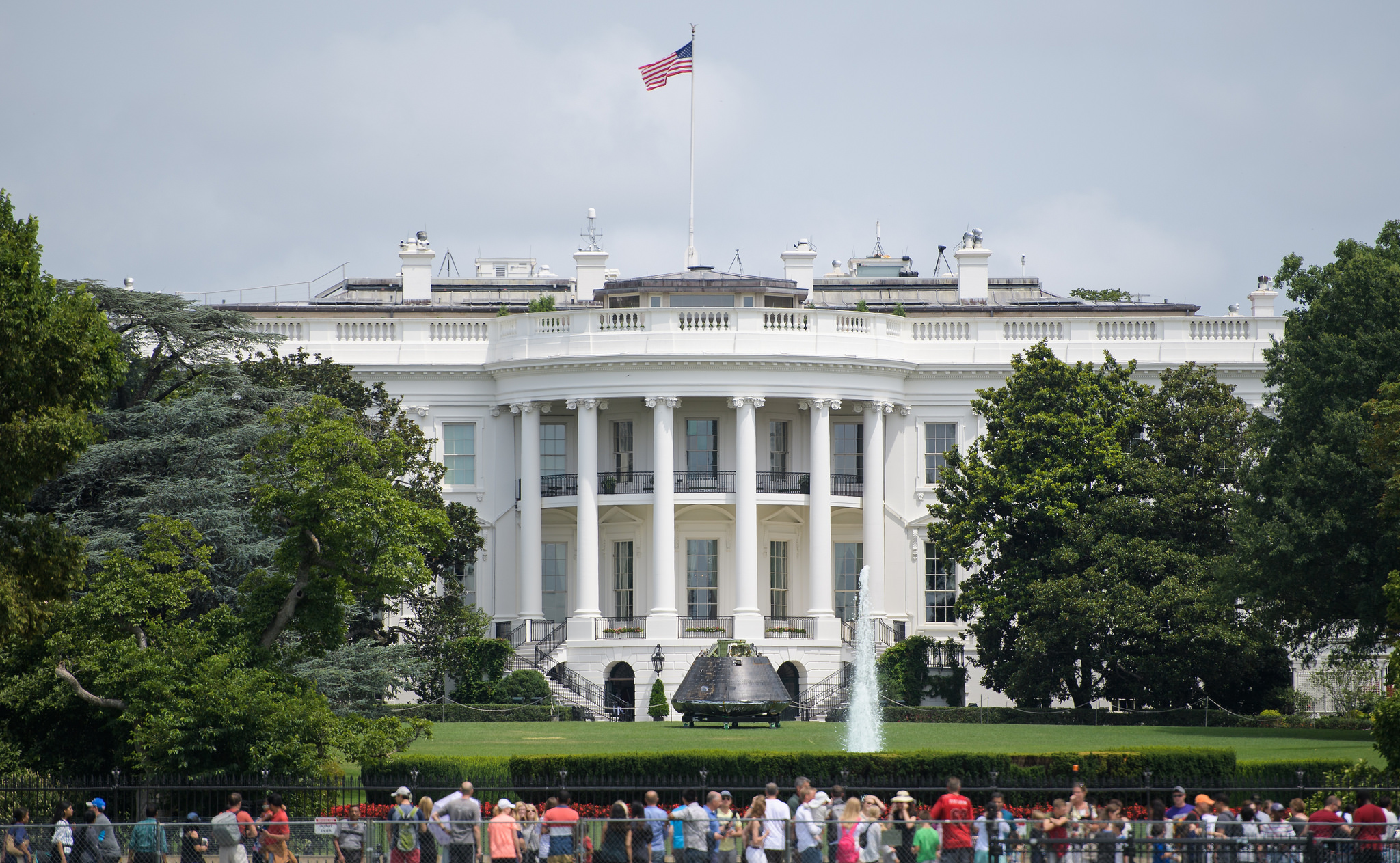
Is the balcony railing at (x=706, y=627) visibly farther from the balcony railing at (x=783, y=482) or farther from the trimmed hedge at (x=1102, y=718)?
the trimmed hedge at (x=1102, y=718)

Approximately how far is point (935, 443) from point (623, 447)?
9.41m

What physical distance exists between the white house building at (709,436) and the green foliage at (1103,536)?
552 centimetres

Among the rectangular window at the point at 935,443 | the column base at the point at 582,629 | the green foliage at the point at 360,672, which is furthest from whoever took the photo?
the rectangular window at the point at 935,443

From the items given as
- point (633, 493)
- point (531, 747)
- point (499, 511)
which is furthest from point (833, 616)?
point (531, 747)

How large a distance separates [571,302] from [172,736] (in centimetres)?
4073

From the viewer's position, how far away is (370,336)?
195ft

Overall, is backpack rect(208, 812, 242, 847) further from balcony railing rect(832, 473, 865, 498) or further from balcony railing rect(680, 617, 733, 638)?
balcony railing rect(832, 473, 865, 498)

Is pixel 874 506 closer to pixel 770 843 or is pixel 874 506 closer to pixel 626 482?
pixel 626 482

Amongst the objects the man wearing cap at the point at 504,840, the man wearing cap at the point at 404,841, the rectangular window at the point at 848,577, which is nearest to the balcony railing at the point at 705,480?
the rectangular window at the point at 848,577

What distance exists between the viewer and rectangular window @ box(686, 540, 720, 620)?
190 ft

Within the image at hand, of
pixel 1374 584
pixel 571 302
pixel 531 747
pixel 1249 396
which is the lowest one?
pixel 531 747

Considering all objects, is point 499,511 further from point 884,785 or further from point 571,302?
point 884,785

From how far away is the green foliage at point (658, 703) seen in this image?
51750 millimetres

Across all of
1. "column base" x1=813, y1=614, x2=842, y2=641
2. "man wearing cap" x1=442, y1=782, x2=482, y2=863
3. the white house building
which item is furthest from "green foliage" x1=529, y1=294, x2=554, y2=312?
"man wearing cap" x1=442, y1=782, x2=482, y2=863
